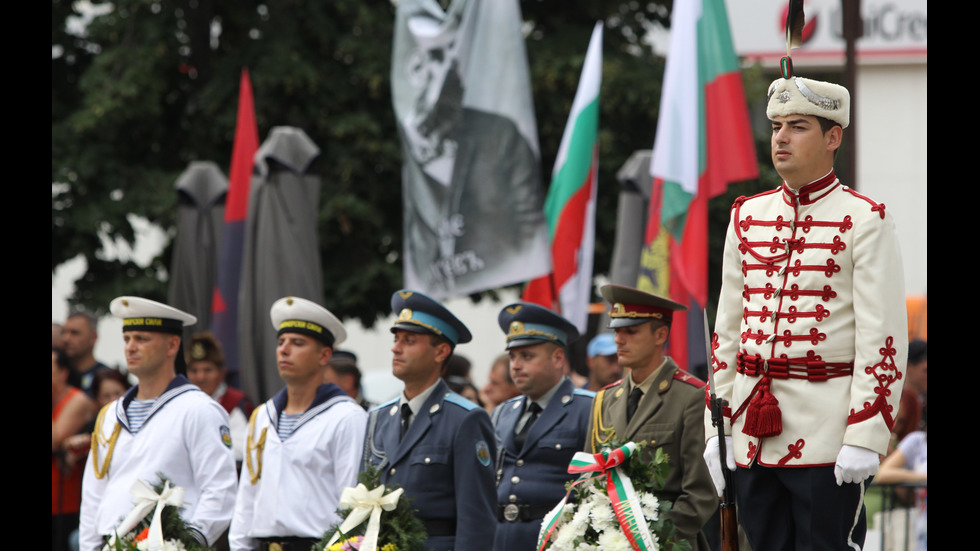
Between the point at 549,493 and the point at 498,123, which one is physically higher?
the point at 498,123

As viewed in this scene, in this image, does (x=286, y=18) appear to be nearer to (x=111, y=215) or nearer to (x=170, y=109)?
(x=170, y=109)

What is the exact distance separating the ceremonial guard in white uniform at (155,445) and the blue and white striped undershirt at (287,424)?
308mm

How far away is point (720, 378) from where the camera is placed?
176 inches

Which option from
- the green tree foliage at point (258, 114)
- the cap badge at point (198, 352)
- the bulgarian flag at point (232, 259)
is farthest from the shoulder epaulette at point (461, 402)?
the green tree foliage at point (258, 114)

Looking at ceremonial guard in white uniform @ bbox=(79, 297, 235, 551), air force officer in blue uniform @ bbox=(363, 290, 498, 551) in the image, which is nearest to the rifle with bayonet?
air force officer in blue uniform @ bbox=(363, 290, 498, 551)

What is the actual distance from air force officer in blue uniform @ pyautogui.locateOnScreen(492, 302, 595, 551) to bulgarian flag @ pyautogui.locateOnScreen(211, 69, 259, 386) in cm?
370

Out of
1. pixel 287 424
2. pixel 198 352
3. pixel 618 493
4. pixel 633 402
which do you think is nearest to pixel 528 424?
pixel 633 402

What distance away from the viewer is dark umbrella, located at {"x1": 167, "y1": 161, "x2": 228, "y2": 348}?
10797mm

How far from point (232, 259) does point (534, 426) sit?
445 cm

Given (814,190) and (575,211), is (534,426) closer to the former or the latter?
(814,190)

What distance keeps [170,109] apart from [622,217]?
729 centimetres
